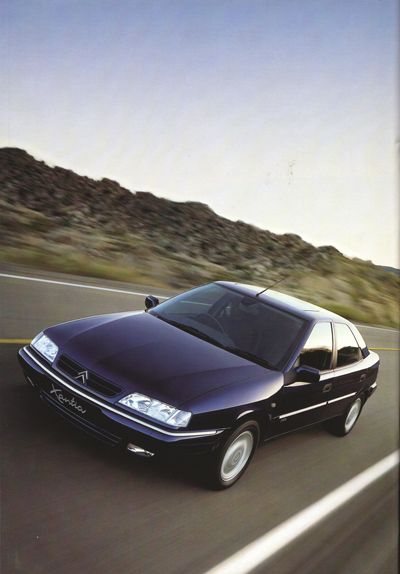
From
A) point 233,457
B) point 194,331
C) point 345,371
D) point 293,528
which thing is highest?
point 194,331

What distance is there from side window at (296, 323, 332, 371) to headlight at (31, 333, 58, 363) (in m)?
2.04

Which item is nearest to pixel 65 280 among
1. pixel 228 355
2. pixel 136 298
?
pixel 136 298

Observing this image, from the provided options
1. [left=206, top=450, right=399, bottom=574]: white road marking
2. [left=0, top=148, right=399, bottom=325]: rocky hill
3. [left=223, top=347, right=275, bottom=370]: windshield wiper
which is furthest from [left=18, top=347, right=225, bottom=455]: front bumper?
[left=0, top=148, right=399, bottom=325]: rocky hill

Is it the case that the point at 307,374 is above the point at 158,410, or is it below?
above

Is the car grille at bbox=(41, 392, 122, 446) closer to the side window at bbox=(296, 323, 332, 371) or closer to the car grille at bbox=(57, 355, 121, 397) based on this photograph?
the car grille at bbox=(57, 355, 121, 397)

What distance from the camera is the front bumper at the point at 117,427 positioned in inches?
154

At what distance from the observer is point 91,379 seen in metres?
4.07

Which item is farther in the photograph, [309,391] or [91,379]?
[309,391]

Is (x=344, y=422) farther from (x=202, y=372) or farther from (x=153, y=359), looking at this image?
(x=153, y=359)

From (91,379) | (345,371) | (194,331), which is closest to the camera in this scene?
(91,379)

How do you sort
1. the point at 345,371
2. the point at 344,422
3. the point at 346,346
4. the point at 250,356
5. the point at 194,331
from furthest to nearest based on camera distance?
the point at 344,422 < the point at 346,346 < the point at 345,371 < the point at 194,331 < the point at 250,356

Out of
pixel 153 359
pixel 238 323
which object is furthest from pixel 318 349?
pixel 153 359

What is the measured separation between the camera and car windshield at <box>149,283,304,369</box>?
4.99 metres

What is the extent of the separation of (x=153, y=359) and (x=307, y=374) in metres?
1.39
